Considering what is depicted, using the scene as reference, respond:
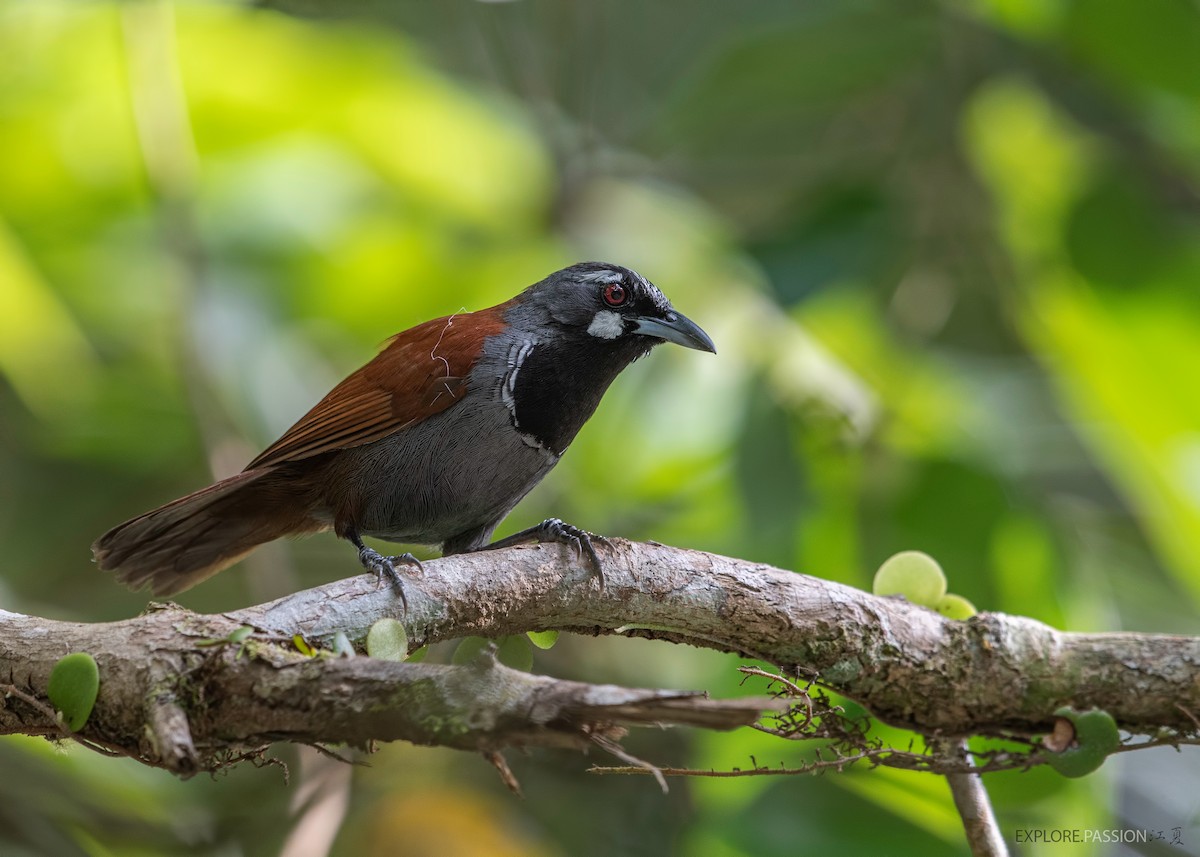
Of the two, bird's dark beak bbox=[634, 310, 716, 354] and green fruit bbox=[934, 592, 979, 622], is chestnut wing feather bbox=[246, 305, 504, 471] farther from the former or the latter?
green fruit bbox=[934, 592, 979, 622]

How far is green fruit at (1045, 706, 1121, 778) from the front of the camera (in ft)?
7.97

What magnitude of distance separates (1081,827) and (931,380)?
64.2 inches

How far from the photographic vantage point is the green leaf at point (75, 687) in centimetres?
181

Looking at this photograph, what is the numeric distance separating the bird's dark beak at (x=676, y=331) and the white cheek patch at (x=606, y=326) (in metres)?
0.06

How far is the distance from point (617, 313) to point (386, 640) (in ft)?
5.13

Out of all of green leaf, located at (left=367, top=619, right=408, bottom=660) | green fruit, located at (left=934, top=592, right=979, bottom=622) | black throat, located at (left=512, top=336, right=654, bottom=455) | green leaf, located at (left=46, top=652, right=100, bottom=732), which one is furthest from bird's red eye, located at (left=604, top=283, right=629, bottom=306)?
green leaf, located at (left=46, top=652, right=100, bottom=732)

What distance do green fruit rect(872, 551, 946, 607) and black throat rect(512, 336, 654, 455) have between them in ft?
3.28

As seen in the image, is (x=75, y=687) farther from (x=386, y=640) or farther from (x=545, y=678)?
(x=545, y=678)

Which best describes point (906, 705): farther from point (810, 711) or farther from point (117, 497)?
point (117, 497)

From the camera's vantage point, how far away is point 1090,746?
2.44 metres

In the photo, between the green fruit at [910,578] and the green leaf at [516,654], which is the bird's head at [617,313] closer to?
the green fruit at [910,578]

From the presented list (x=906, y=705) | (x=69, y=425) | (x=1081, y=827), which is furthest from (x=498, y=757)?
(x=69, y=425)

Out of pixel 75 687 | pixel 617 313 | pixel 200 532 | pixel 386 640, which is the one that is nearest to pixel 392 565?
pixel 386 640

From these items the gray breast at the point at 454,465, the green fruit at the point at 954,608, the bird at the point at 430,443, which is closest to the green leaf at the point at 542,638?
the bird at the point at 430,443
